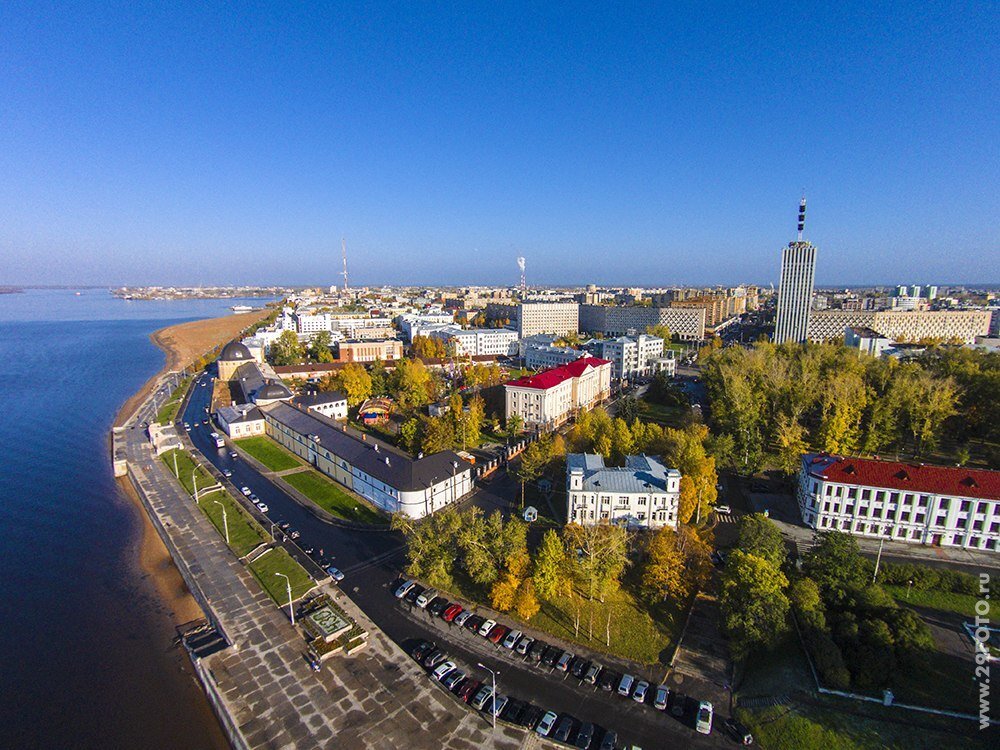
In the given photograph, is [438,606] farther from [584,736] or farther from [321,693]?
[584,736]

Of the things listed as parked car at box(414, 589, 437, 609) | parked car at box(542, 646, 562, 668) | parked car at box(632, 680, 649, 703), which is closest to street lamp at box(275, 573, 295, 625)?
parked car at box(414, 589, 437, 609)

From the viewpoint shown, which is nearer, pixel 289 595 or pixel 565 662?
pixel 565 662

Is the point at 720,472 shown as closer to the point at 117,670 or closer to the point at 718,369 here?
the point at 718,369

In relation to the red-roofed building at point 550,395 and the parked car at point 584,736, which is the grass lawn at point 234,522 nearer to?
the parked car at point 584,736

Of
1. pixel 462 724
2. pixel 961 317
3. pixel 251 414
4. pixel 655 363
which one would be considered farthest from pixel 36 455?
pixel 961 317

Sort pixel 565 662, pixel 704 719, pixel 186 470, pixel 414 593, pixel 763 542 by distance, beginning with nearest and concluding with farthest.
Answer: pixel 704 719 < pixel 565 662 < pixel 763 542 < pixel 414 593 < pixel 186 470

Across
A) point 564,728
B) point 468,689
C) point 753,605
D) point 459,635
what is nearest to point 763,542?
point 753,605
